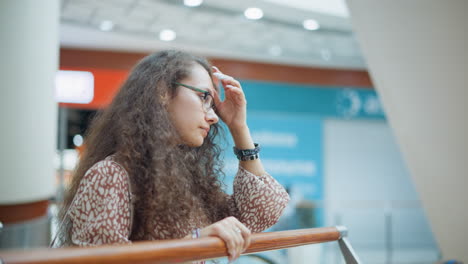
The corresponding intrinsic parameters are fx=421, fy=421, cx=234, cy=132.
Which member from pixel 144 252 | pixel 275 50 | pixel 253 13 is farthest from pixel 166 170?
pixel 275 50

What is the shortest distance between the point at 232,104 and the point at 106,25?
4.99 m

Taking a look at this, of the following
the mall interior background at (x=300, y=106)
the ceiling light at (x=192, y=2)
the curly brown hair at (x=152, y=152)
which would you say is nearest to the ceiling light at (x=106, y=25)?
the mall interior background at (x=300, y=106)

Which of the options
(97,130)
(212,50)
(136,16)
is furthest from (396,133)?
(212,50)

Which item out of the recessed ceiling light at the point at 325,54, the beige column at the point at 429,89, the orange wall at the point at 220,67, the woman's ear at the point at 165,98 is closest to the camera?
the woman's ear at the point at 165,98

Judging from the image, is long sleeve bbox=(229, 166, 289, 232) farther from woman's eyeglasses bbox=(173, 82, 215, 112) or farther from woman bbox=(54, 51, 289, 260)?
woman's eyeglasses bbox=(173, 82, 215, 112)

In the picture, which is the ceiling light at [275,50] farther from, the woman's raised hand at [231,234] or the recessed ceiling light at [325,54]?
the woman's raised hand at [231,234]

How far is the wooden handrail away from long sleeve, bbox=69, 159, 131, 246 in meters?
0.14

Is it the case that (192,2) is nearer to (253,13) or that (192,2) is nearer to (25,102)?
(253,13)

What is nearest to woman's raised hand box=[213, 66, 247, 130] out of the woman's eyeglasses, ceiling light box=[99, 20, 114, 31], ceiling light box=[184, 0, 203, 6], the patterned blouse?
the woman's eyeglasses

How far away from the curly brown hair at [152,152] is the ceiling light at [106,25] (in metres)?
4.79

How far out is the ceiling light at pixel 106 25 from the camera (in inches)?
226

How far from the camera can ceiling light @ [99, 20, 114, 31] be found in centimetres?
573

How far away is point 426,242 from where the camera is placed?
23.3 feet

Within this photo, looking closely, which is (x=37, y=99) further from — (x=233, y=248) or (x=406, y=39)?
(x=233, y=248)
